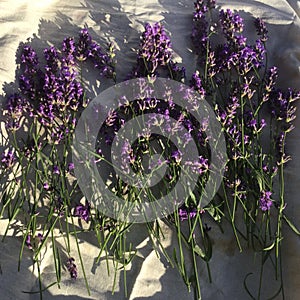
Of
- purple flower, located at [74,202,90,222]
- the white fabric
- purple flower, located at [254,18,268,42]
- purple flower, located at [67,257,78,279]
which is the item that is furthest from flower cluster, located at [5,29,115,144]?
purple flower, located at [254,18,268,42]

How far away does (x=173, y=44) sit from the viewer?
152cm

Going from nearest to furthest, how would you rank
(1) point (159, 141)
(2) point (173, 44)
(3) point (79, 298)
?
(3) point (79, 298)
(1) point (159, 141)
(2) point (173, 44)

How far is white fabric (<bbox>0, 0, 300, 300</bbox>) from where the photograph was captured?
1234 mm

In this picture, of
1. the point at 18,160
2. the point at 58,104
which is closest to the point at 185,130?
the point at 58,104

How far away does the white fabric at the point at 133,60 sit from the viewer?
1.23 meters

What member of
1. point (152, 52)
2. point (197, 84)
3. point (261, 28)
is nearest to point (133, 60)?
point (152, 52)

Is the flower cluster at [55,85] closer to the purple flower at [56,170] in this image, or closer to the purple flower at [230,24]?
the purple flower at [56,170]

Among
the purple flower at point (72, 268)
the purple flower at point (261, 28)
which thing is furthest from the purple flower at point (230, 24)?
the purple flower at point (72, 268)

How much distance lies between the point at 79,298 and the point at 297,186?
0.65 meters

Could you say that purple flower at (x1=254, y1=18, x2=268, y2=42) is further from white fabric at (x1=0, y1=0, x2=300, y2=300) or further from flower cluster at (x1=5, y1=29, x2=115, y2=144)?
flower cluster at (x1=5, y1=29, x2=115, y2=144)

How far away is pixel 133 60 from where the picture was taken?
1482mm

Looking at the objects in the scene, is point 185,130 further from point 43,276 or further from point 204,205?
point 43,276

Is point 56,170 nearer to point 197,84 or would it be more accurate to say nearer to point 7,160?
point 7,160

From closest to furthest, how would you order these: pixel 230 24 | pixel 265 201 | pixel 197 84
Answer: pixel 265 201 < pixel 197 84 < pixel 230 24
